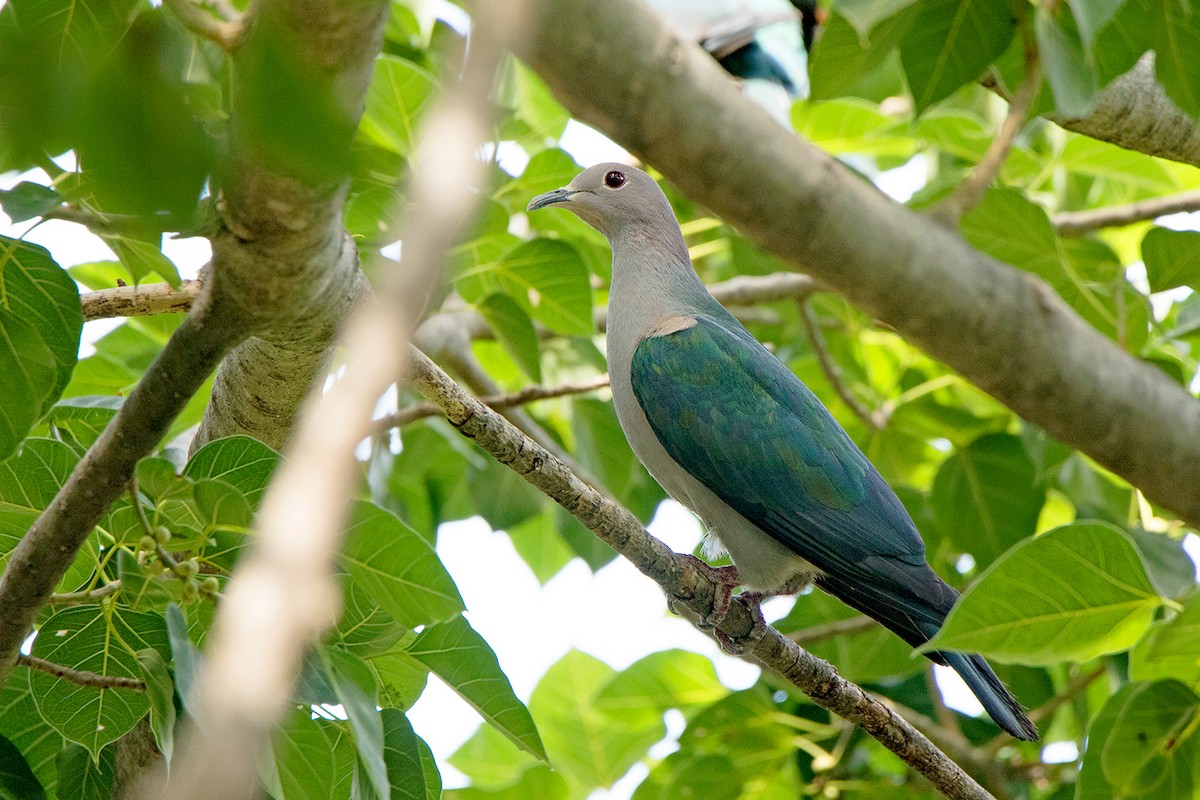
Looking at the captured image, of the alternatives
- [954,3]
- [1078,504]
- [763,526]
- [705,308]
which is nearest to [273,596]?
[954,3]

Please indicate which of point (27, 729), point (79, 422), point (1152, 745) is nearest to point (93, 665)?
point (27, 729)

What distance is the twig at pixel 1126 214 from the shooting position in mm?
4504

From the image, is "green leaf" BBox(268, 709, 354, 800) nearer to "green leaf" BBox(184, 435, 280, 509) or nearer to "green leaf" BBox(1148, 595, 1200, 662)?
"green leaf" BBox(184, 435, 280, 509)

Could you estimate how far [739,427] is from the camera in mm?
3855

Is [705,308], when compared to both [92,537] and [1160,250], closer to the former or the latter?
[1160,250]

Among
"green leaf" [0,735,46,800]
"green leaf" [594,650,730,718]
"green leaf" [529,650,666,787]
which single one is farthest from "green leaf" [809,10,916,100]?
"green leaf" [529,650,666,787]

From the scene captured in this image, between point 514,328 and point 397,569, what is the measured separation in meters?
1.96

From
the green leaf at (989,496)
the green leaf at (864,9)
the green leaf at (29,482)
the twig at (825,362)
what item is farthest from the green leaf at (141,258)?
the green leaf at (989,496)

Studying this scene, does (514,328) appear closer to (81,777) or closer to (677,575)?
(677,575)

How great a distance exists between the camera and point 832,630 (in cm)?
452

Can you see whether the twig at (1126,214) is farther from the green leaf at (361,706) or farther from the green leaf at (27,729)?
the green leaf at (27,729)

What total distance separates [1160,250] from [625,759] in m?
2.97

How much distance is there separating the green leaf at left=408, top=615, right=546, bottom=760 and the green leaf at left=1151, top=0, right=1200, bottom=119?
6.64 ft

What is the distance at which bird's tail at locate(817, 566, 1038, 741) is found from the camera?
131 inches
